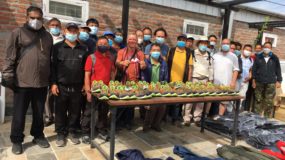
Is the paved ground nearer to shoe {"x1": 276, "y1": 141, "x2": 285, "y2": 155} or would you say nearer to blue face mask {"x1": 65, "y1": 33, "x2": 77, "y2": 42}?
shoe {"x1": 276, "y1": 141, "x2": 285, "y2": 155}

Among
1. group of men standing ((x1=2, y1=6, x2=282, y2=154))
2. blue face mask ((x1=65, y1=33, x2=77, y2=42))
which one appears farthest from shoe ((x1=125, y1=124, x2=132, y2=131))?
blue face mask ((x1=65, y1=33, x2=77, y2=42))

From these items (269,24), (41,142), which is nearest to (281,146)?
(41,142)

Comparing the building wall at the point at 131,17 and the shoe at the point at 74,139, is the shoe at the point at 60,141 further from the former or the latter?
the building wall at the point at 131,17

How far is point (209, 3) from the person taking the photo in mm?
7074

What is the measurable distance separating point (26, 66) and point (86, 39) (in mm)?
1083

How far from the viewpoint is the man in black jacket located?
5.95m

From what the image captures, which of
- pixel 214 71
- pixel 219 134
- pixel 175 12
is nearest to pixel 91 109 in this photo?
pixel 219 134

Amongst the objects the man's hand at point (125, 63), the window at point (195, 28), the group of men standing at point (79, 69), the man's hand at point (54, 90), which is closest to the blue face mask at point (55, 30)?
the group of men standing at point (79, 69)

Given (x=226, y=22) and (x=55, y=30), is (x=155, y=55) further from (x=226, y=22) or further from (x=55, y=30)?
(x=226, y=22)

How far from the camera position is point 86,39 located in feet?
13.0

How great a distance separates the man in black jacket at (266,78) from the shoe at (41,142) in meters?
5.09

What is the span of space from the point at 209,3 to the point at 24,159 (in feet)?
20.3

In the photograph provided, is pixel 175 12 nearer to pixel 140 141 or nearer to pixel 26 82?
pixel 140 141

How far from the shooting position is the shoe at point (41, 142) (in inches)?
139
